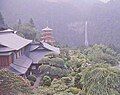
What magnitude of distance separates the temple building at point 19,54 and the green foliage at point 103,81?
8309 mm

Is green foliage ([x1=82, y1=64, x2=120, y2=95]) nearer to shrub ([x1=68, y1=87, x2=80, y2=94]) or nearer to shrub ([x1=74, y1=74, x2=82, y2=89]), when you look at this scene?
shrub ([x1=68, y1=87, x2=80, y2=94])

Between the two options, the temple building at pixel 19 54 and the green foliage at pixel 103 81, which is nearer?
the green foliage at pixel 103 81

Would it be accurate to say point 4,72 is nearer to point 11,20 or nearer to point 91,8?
point 11,20

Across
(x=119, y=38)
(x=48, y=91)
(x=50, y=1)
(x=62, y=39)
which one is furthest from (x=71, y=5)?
(x=48, y=91)

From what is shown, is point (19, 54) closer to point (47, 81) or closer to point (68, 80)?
point (47, 81)

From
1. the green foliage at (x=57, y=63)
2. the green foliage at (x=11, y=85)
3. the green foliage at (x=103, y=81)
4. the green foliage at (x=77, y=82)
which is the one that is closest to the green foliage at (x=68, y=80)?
the green foliage at (x=77, y=82)

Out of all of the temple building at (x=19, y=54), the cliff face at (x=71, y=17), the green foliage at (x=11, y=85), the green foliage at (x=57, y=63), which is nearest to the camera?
the green foliage at (x=11, y=85)

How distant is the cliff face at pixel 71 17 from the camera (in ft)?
197

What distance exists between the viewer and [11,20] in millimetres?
62219

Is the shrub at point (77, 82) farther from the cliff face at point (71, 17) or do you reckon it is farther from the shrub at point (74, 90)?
the cliff face at point (71, 17)

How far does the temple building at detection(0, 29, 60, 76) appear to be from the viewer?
22172mm

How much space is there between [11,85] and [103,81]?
3.83m

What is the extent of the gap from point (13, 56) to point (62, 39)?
3673cm

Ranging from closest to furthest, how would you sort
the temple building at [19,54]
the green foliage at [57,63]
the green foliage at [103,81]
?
the green foliage at [103,81] < the temple building at [19,54] < the green foliage at [57,63]
